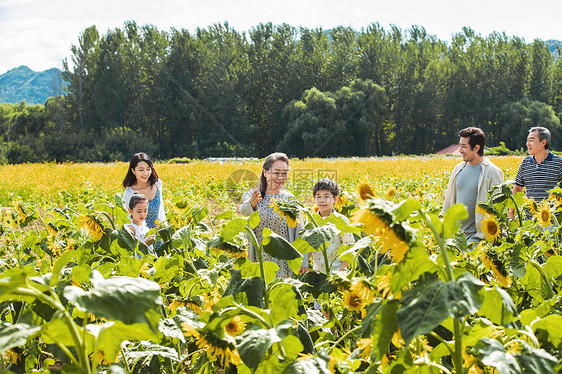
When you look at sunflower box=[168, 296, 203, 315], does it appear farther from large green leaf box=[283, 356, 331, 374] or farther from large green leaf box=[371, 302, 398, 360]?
large green leaf box=[371, 302, 398, 360]

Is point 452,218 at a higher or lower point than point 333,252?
higher

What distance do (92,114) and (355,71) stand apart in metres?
22.4

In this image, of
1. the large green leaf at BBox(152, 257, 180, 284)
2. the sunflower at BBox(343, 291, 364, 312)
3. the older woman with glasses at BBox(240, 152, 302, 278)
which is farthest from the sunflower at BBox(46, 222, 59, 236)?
the sunflower at BBox(343, 291, 364, 312)

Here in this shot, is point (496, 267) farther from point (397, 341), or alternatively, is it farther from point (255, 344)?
point (255, 344)

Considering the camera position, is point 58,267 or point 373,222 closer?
point 373,222

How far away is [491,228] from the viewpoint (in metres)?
1.79

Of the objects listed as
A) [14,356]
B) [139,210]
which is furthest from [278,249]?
[139,210]

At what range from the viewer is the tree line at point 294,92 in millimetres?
41688

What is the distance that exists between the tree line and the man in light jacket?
1420 inches

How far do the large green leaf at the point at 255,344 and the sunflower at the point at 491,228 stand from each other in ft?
3.63

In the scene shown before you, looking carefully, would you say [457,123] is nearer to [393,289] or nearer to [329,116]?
[329,116]

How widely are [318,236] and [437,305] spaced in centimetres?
55

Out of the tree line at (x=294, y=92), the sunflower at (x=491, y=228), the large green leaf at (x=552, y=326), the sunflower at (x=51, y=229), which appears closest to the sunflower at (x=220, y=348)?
the large green leaf at (x=552, y=326)

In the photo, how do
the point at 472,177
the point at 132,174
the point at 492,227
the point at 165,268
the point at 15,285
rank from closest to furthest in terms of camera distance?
the point at 15,285
the point at 165,268
the point at 492,227
the point at 472,177
the point at 132,174
